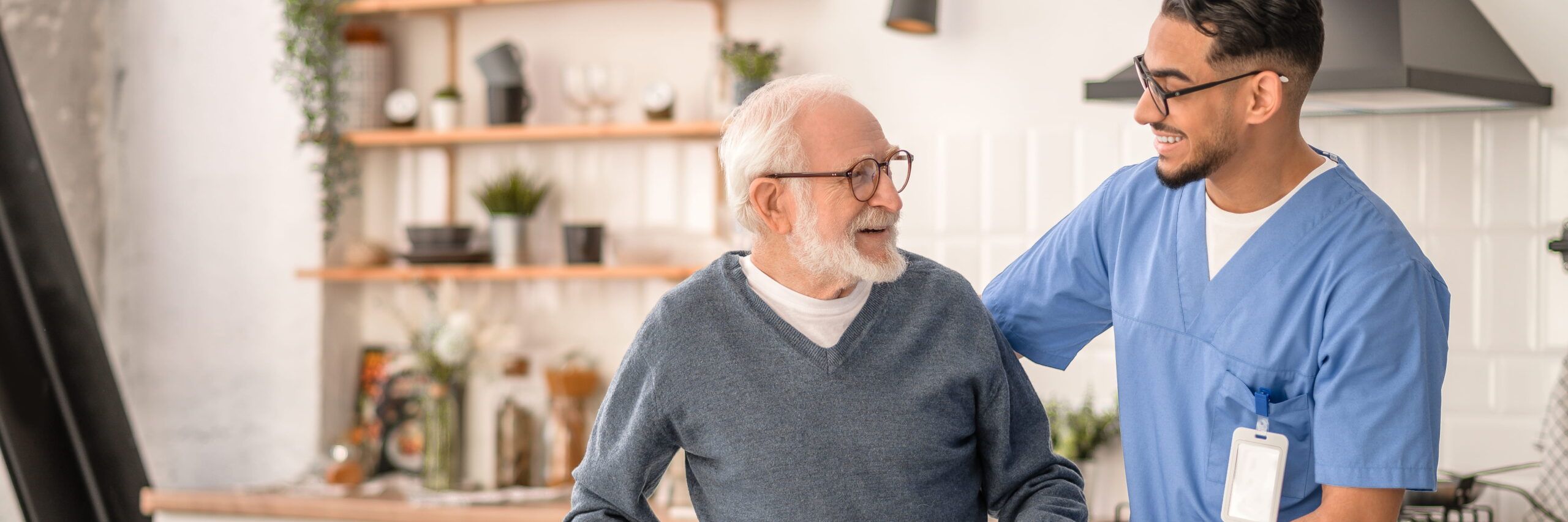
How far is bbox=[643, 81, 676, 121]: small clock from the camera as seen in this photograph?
3.40 m

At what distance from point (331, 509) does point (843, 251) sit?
2285mm

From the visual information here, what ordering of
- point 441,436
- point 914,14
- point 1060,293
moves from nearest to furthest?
point 1060,293 → point 914,14 → point 441,436

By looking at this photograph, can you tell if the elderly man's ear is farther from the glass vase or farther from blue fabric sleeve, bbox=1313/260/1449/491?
the glass vase

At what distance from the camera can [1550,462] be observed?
2.82 m

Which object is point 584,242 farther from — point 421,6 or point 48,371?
point 48,371

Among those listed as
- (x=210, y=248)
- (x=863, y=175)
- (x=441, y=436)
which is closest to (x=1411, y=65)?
(x=863, y=175)

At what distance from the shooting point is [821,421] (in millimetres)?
1430

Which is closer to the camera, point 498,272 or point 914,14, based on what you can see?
point 914,14

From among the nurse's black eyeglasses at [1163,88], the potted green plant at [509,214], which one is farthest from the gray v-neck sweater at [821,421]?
the potted green plant at [509,214]

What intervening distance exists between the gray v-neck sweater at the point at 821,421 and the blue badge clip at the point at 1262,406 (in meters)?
0.23

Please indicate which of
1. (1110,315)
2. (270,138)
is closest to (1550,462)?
(1110,315)

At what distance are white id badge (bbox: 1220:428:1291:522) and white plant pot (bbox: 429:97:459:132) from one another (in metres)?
2.68

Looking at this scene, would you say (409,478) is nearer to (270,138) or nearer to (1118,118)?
(270,138)

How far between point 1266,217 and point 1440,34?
149 cm
